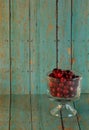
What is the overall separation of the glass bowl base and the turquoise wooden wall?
0.70 ft

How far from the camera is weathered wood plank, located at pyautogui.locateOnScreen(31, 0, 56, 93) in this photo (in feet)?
4.94

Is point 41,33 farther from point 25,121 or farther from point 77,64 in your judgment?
point 25,121

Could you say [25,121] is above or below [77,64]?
below

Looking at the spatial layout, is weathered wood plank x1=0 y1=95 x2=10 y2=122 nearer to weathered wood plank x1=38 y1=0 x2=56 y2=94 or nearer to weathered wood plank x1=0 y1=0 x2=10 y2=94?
weathered wood plank x1=0 y1=0 x2=10 y2=94

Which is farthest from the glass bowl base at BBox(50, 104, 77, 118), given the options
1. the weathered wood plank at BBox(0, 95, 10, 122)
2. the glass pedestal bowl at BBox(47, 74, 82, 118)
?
the weathered wood plank at BBox(0, 95, 10, 122)

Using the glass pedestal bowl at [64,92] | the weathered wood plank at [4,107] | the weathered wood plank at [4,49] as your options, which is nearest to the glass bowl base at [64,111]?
the glass pedestal bowl at [64,92]

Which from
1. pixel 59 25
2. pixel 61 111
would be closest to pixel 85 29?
pixel 59 25

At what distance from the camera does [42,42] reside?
1543 millimetres

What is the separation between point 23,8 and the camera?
59.2 inches

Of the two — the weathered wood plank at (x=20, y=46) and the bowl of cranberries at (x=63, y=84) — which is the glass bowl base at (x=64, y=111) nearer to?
the bowl of cranberries at (x=63, y=84)

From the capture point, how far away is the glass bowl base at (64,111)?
1359 millimetres

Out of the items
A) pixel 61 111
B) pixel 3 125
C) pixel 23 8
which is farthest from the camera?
pixel 23 8

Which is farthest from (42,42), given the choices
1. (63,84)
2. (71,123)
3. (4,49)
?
(71,123)

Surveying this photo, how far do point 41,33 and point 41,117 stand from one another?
1.22 ft
